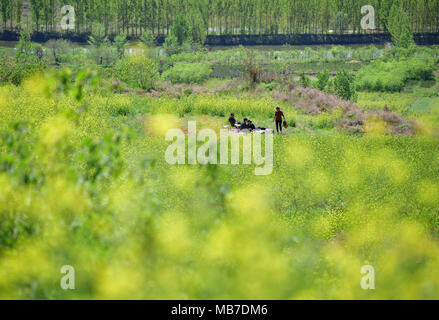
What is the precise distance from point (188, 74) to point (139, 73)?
9032mm

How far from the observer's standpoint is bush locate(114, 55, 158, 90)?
34.4 metres

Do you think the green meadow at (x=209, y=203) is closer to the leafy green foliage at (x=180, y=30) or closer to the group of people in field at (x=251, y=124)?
the group of people in field at (x=251, y=124)

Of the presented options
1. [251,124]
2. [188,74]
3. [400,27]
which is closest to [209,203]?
[251,124]

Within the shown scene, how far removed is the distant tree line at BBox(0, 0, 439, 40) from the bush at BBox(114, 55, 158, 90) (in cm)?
3760

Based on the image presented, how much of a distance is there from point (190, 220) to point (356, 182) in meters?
6.29

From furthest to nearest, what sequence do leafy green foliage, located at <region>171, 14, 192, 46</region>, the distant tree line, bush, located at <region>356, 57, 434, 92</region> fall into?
the distant tree line
leafy green foliage, located at <region>171, 14, 192, 46</region>
bush, located at <region>356, 57, 434, 92</region>

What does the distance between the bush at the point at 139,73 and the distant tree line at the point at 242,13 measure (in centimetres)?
3760

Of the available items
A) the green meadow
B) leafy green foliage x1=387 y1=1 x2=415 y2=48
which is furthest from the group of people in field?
leafy green foliage x1=387 y1=1 x2=415 y2=48

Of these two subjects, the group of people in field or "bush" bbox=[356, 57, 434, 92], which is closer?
the group of people in field

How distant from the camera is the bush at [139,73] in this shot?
113ft

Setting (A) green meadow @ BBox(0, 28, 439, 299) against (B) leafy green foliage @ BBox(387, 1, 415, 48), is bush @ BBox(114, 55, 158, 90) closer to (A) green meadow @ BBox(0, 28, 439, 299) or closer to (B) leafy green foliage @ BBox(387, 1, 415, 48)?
(A) green meadow @ BBox(0, 28, 439, 299)

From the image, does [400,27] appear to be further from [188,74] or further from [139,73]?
[139,73]
